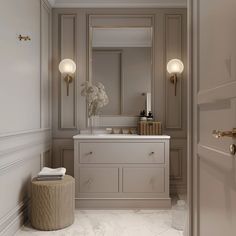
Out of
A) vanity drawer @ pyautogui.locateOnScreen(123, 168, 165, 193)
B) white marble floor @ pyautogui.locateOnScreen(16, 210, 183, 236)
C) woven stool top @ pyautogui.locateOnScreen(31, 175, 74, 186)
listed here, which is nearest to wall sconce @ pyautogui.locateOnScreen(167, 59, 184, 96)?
vanity drawer @ pyautogui.locateOnScreen(123, 168, 165, 193)

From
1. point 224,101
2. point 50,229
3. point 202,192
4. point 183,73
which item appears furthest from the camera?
point 183,73

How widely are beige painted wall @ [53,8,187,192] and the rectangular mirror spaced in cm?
10

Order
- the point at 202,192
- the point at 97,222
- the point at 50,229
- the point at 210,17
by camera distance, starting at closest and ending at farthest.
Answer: the point at 210,17 < the point at 202,192 < the point at 50,229 < the point at 97,222

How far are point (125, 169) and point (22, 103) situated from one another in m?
1.24

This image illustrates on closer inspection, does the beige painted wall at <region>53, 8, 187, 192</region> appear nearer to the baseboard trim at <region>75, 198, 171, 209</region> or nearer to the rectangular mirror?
the rectangular mirror

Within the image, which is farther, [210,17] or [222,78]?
[210,17]

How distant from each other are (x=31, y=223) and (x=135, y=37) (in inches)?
92.0

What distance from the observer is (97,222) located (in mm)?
2596

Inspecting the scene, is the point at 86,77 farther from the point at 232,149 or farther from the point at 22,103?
the point at 232,149

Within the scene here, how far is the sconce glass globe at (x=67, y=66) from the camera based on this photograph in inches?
132

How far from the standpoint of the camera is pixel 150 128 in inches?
127

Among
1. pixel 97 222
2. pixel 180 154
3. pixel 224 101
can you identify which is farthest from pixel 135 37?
pixel 224 101

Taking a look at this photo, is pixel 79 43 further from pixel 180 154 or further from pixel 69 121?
pixel 180 154

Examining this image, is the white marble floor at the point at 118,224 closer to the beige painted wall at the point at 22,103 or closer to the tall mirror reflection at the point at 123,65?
Answer: the beige painted wall at the point at 22,103
